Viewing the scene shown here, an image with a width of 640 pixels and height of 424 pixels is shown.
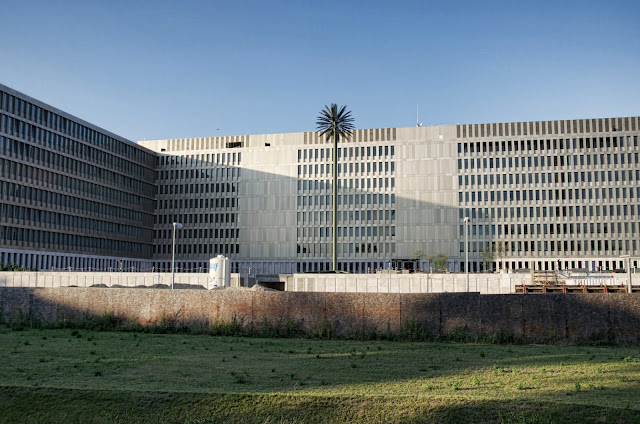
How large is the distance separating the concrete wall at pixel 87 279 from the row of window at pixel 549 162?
65.4m

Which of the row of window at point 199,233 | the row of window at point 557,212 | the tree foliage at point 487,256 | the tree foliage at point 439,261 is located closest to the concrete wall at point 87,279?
the tree foliage at point 439,261

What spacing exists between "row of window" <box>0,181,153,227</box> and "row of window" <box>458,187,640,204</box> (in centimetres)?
6191

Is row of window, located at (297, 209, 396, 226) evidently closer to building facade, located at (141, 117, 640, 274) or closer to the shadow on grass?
building facade, located at (141, 117, 640, 274)

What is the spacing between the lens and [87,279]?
68.3 metres

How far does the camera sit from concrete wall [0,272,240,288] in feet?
223

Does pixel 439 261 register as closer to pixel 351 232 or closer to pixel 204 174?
pixel 351 232

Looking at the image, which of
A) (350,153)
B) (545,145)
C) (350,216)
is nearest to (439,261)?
(350,216)

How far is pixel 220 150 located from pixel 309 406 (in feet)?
388

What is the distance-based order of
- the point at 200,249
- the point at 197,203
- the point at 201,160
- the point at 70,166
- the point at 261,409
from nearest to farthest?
the point at 261,409
the point at 70,166
the point at 200,249
the point at 201,160
the point at 197,203

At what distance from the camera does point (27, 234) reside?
96125 mm

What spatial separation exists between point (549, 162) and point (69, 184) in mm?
82235

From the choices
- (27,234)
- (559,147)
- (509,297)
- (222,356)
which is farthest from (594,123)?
(222,356)

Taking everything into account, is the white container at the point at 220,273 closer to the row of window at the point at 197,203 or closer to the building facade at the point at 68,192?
the building facade at the point at 68,192

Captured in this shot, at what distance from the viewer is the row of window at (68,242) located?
93.3 m
